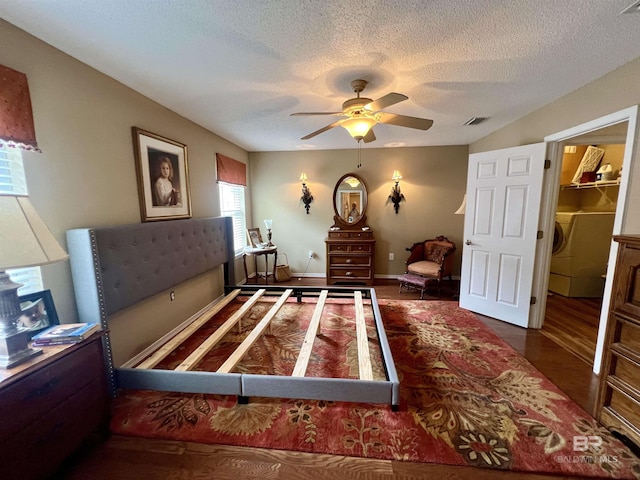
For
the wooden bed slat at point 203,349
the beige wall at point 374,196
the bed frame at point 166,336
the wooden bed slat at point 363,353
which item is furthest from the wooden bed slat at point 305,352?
the beige wall at point 374,196

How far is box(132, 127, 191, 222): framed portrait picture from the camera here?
2252mm

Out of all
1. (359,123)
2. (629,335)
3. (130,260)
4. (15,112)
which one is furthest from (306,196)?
(629,335)

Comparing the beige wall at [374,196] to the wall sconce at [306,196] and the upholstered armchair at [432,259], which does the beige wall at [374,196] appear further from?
the upholstered armchair at [432,259]

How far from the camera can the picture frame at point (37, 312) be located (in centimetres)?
137

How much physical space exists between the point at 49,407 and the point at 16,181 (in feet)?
4.11

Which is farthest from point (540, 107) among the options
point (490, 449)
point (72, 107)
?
point (72, 107)

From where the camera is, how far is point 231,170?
3869mm

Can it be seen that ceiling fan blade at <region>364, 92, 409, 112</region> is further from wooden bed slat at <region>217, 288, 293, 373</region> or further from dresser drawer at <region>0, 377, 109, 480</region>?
dresser drawer at <region>0, 377, 109, 480</region>

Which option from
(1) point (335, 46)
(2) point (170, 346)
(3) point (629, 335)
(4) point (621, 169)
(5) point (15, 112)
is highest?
(1) point (335, 46)

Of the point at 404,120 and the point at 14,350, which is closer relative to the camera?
the point at 14,350

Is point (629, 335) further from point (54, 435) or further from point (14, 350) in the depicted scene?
point (14, 350)

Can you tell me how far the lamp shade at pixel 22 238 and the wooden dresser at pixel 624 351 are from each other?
2970 millimetres

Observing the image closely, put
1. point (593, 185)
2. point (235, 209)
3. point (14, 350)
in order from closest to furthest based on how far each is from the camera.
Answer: point (14, 350)
point (593, 185)
point (235, 209)

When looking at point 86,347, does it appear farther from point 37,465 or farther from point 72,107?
point 72,107
